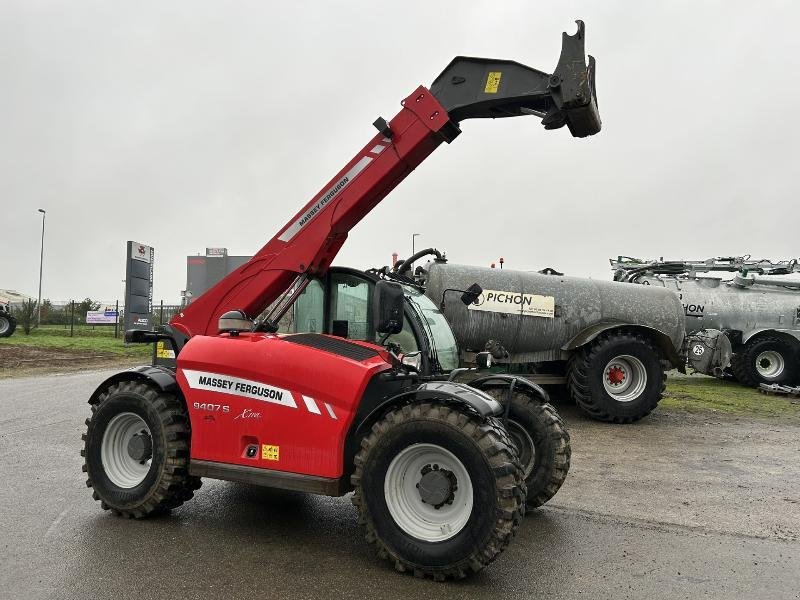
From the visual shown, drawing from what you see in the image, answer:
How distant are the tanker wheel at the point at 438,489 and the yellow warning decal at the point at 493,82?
3.46 metres

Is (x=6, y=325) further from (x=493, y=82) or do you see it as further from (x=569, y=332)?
(x=493, y=82)


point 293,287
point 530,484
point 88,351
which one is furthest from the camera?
point 88,351

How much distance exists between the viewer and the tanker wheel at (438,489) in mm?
3338

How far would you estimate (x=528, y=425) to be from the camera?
15.2 feet

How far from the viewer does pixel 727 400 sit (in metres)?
11.7

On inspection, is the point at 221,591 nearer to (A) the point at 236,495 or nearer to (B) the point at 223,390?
(B) the point at 223,390

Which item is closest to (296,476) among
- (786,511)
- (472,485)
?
(472,485)

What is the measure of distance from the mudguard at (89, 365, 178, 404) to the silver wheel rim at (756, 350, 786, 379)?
44.5 ft

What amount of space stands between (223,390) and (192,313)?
2798mm

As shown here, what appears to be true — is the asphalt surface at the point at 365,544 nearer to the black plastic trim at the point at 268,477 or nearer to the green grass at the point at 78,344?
the black plastic trim at the point at 268,477

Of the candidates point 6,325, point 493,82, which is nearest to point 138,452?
point 493,82

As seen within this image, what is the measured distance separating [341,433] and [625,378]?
6931 mm

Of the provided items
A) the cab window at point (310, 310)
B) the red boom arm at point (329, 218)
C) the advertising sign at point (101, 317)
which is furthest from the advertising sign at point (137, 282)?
the advertising sign at point (101, 317)

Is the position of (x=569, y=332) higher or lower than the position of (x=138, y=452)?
higher
